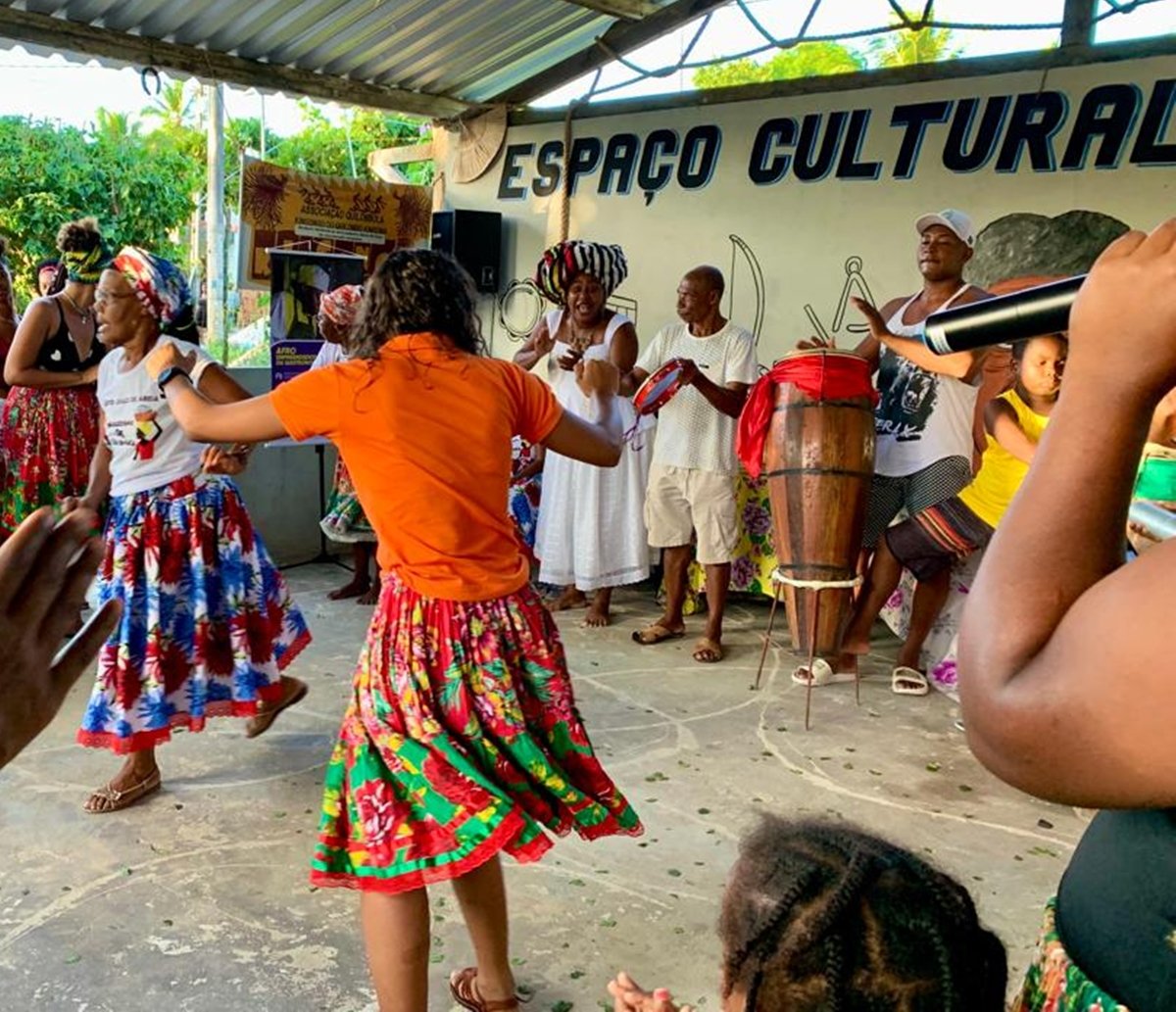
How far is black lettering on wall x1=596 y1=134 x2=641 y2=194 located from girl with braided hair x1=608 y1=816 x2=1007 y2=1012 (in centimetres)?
655

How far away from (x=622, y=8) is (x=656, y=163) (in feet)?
3.32

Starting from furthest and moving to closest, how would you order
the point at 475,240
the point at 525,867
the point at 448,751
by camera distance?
1. the point at 475,240
2. the point at 525,867
3. the point at 448,751

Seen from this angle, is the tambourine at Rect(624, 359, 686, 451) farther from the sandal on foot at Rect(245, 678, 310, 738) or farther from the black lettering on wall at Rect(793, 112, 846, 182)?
the sandal on foot at Rect(245, 678, 310, 738)

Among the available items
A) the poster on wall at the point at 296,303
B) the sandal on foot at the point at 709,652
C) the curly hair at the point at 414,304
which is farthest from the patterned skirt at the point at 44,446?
the curly hair at the point at 414,304

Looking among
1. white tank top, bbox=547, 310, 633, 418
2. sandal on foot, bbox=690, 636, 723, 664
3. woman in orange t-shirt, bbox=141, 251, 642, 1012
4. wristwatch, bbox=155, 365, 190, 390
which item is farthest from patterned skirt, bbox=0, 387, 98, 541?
woman in orange t-shirt, bbox=141, 251, 642, 1012

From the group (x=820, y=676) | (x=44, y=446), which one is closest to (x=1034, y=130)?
(x=820, y=676)

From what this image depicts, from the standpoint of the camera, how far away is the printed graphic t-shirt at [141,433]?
134 inches

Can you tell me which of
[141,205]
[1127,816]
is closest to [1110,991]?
[1127,816]

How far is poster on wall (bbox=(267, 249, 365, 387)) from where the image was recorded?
262 inches

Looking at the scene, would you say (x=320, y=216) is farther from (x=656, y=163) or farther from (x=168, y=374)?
(x=168, y=374)

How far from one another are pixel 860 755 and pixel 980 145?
3.46 m

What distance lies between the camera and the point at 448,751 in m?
2.19

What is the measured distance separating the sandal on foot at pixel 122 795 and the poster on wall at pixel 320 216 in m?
3.79

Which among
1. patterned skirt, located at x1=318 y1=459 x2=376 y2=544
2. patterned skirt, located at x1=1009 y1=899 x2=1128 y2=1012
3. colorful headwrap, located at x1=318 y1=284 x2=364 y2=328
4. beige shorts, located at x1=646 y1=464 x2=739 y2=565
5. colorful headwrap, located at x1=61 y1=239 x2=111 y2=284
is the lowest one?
patterned skirt, located at x1=318 y1=459 x2=376 y2=544
